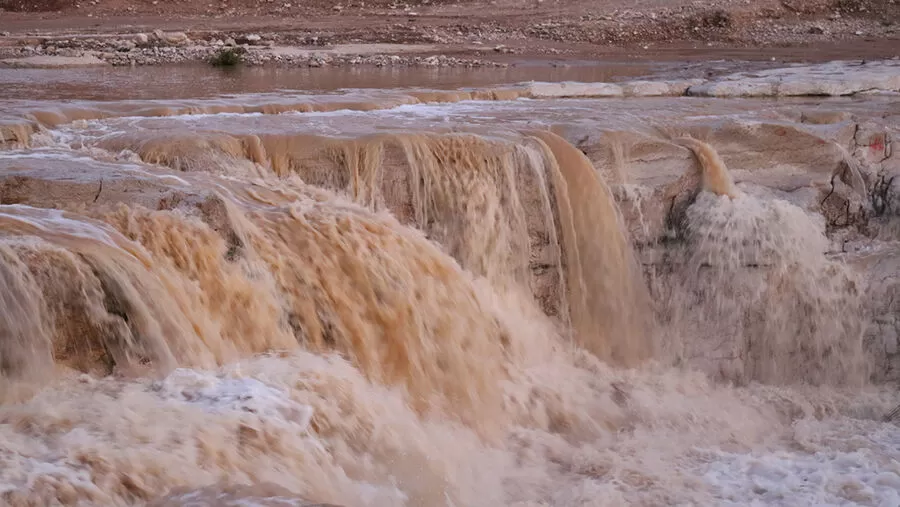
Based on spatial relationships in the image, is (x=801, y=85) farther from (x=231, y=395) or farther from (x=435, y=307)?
(x=231, y=395)

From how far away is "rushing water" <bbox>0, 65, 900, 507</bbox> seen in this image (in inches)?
168

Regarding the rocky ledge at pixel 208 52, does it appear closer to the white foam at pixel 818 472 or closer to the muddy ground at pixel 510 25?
the muddy ground at pixel 510 25

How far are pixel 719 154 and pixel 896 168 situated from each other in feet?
4.13

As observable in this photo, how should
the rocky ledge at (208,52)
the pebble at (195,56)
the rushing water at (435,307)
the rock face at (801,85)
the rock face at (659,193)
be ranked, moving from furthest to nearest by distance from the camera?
1. the pebble at (195,56)
2. the rocky ledge at (208,52)
3. the rock face at (801,85)
4. the rock face at (659,193)
5. the rushing water at (435,307)


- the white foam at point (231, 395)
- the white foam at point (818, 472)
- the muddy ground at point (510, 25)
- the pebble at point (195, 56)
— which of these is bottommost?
the white foam at point (818, 472)

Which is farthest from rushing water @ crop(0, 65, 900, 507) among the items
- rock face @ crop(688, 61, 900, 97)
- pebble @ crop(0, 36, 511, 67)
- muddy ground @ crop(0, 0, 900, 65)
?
muddy ground @ crop(0, 0, 900, 65)

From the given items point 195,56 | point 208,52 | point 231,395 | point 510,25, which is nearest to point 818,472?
point 231,395

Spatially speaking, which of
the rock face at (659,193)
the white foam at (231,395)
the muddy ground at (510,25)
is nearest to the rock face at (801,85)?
the rock face at (659,193)

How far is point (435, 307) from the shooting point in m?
5.80

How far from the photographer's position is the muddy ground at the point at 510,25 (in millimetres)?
15648

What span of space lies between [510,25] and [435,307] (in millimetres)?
12636

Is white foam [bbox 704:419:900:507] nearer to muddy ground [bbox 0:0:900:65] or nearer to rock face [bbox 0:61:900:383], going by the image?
rock face [bbox 0:61:900:383]

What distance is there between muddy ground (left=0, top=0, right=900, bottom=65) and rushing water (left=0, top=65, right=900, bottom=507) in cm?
742

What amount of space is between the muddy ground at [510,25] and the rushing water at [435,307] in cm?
742
